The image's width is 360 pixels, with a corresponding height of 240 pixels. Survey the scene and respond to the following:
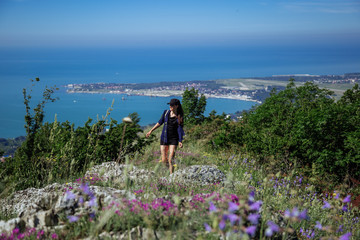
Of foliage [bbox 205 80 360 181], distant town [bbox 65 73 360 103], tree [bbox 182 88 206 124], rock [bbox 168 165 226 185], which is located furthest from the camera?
distant town [bbox 65 73 360 103]

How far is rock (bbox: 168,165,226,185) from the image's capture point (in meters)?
5.07

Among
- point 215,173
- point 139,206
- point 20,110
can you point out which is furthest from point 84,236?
point 20,110

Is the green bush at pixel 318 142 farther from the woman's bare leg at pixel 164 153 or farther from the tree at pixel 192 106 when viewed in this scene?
the tree at pixel 192 106

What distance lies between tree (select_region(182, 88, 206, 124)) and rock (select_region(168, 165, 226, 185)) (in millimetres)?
11263

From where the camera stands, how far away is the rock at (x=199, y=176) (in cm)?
507

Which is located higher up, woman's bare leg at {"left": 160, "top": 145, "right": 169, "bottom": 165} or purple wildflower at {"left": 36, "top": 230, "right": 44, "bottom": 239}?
purple wildflower at {"left": 36, "top": 230, "right": 44, "bottom": 239}

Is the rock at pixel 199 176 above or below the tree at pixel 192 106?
below

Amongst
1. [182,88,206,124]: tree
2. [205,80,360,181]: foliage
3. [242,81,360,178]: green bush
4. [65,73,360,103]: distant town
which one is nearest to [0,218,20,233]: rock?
[205,80,360,181]: foliage

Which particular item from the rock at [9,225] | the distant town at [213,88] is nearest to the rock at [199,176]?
the rock at [9,225]

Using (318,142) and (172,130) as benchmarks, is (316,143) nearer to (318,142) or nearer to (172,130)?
(318,142)

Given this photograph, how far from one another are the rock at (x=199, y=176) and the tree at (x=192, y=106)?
11.3 m

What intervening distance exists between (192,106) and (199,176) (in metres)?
12.2

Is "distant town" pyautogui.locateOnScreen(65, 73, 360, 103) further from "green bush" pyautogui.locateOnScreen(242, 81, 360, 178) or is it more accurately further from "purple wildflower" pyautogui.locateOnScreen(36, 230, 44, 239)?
"purple wildflower" pyautogui.locateOnScreen(36, 230, 44, 239)

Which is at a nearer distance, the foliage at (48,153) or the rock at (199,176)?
the rock at (199,176)
